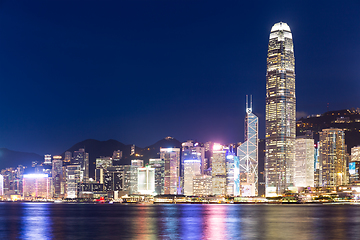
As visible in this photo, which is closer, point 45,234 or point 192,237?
point 192,237

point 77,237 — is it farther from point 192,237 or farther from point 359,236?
point 359,236

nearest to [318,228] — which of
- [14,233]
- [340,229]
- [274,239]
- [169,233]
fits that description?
[340,229]

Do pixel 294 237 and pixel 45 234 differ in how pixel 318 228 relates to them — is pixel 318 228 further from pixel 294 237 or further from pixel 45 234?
pixel 45 234

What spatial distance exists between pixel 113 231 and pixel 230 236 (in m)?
22.1

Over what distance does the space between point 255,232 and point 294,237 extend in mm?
11515

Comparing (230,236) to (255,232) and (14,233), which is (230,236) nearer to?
(255,232)

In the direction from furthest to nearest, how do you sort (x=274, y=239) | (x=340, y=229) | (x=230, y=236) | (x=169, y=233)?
(x=340, y=229) → (x=169, y=233) → (x=230, y=236) → (x=274, y=239)

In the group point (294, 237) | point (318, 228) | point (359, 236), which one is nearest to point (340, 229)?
point (318, 228)

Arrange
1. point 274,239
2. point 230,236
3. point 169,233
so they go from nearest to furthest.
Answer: point 274,239 → point 230,236 → point 169,233

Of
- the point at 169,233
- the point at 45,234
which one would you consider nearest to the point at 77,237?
the point at 45,234

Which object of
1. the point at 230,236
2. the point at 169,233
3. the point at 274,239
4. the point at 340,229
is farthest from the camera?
the point at 340,229

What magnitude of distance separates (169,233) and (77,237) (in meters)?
15.4

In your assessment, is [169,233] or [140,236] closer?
[140,236]

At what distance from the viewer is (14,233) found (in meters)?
88.7
